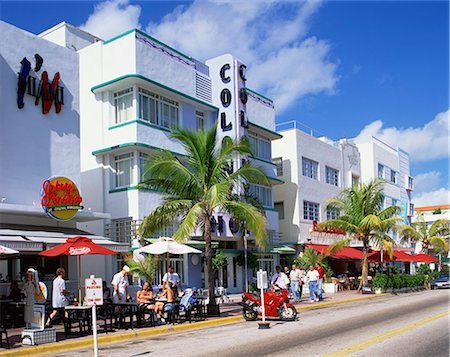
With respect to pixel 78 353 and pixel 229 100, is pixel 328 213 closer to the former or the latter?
pixel 229 100

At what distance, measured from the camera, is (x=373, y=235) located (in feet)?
103

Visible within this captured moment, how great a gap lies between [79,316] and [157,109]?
44.2 ft

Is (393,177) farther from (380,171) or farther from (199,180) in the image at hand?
(199,180)

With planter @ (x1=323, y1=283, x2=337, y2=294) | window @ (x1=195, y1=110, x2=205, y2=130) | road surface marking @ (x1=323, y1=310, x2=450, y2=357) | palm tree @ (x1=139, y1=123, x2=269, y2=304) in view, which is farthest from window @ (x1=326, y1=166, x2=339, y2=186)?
road surface marking @ (x1=323, y1=310, x2=450, y2=357)

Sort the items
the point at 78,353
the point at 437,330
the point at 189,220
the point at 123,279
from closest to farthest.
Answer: the point at 78,353
the point at 437,330
the point at 123,279
the point at 189,220

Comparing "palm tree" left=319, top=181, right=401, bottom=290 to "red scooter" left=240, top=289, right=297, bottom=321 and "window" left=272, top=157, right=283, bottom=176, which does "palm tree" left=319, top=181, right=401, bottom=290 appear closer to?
"window" left=272, top=157, right=283, bottom=176

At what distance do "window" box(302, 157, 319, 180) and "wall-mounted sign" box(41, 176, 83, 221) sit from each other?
73.2 feet

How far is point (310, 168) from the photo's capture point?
4047 cm

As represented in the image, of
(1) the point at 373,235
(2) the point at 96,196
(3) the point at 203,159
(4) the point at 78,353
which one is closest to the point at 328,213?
(1) the point at 373,235

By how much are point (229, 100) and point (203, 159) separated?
11555 millimetres

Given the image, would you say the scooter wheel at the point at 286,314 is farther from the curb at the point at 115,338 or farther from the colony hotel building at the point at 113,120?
the colony hotel building at the point at 113,120

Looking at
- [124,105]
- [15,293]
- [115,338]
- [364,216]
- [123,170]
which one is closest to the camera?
[115,338]

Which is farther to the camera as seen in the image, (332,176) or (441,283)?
(332,176)

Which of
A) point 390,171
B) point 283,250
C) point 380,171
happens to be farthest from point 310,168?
point 390,171
